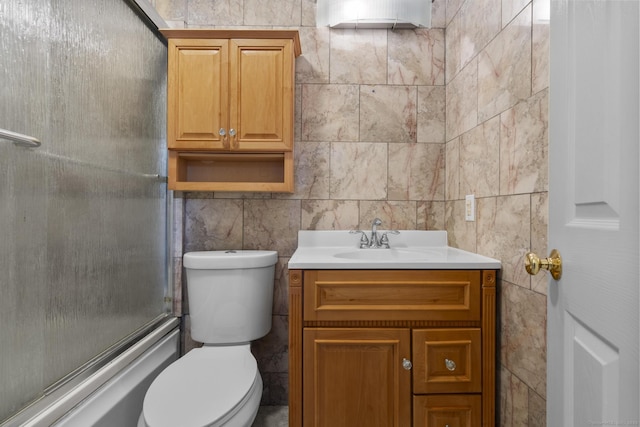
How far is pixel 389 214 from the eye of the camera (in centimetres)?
178

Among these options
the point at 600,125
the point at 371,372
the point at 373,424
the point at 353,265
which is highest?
the point at 600,125

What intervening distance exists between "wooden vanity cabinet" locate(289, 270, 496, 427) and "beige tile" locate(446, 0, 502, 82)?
0.91m

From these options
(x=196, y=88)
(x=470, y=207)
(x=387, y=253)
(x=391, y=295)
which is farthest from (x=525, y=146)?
(x=196, y=88)

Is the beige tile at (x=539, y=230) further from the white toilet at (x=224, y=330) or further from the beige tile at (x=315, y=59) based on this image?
the beige tile at (x=315, y=59)

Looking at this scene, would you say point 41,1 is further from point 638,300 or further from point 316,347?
point 638,300

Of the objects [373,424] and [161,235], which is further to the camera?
[161,235]

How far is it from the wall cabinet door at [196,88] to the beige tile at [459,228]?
1128mm

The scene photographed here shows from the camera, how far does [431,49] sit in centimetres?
177

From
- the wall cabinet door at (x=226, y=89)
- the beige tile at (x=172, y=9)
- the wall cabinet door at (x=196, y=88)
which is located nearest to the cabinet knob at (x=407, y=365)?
the wall cabinet door at (x=226, y=89)

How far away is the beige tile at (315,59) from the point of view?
176 cm

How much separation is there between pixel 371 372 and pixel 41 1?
60.7 inches

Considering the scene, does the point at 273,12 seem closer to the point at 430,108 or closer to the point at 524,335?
the point at 430,108

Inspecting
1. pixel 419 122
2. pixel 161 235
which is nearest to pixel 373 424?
pixel 161 235

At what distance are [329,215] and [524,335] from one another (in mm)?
989
